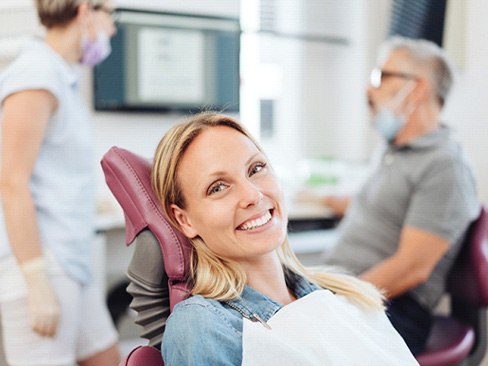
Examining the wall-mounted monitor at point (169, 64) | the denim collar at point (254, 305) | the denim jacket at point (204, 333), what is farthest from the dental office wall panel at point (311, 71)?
the denim jacket at point (204, 333)

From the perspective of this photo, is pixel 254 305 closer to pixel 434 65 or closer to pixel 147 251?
pixel 147 251

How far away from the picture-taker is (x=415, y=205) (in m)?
1.85

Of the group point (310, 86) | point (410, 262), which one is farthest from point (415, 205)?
point (310, 86)

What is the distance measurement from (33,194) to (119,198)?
0.43 metres

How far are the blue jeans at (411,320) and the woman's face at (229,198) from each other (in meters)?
0.77

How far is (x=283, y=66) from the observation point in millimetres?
3309

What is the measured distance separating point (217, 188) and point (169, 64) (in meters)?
1.86

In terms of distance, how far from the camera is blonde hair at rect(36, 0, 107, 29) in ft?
5.11

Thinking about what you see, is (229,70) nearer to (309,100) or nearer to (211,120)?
(309,100)

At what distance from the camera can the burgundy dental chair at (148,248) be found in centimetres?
112

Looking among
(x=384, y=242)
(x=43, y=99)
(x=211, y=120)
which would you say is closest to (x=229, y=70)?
(x=384, y=242)

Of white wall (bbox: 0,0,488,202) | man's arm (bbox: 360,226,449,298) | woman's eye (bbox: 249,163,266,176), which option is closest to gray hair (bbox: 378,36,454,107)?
man's arm (bbox: 360,226,449,298)

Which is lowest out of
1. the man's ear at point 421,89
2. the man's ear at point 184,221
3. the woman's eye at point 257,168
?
the man's ear at point 184,221

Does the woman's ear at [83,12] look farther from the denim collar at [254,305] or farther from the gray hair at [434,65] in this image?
the gray hair at [434,65]
